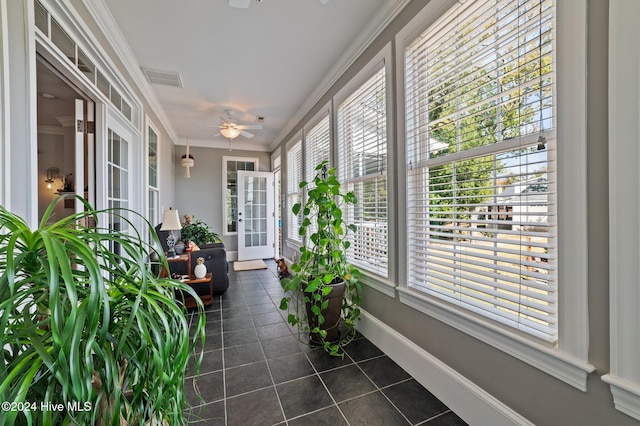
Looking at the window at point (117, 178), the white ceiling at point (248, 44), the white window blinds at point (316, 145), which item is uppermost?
the white ceiling at point (248, 44)

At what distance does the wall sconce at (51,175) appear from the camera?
311 centimetres

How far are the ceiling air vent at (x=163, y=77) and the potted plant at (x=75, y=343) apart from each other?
8.78ft

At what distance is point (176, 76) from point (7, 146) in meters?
2.22

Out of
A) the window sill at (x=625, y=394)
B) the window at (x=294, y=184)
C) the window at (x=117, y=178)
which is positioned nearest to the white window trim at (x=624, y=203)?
the window sill at (x=625, y=394)

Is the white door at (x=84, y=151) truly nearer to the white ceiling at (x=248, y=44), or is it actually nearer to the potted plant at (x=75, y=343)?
the white ceiling at (x=248, y=44)

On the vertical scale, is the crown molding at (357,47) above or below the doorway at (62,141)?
above

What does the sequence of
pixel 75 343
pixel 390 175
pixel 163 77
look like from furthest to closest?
pixel 163 77
pixel 390 175
pixel 75 343

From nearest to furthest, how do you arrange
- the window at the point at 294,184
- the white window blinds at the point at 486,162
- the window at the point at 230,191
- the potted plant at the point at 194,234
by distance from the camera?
the white window blinds at the point at 486,162 → the window at the point at 294,184 → the potted plant at the point at 194,234 → the window at the point at 230,191

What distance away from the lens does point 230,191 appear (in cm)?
589

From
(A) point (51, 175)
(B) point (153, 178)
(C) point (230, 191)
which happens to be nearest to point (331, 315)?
(B) point (153, 178)

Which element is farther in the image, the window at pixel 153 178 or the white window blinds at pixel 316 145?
the window at pixel 153 178

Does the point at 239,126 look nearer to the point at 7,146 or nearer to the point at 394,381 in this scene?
the point at 7,146

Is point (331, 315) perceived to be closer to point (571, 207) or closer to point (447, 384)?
point (447, 384)

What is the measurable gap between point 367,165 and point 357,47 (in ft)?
3.45
